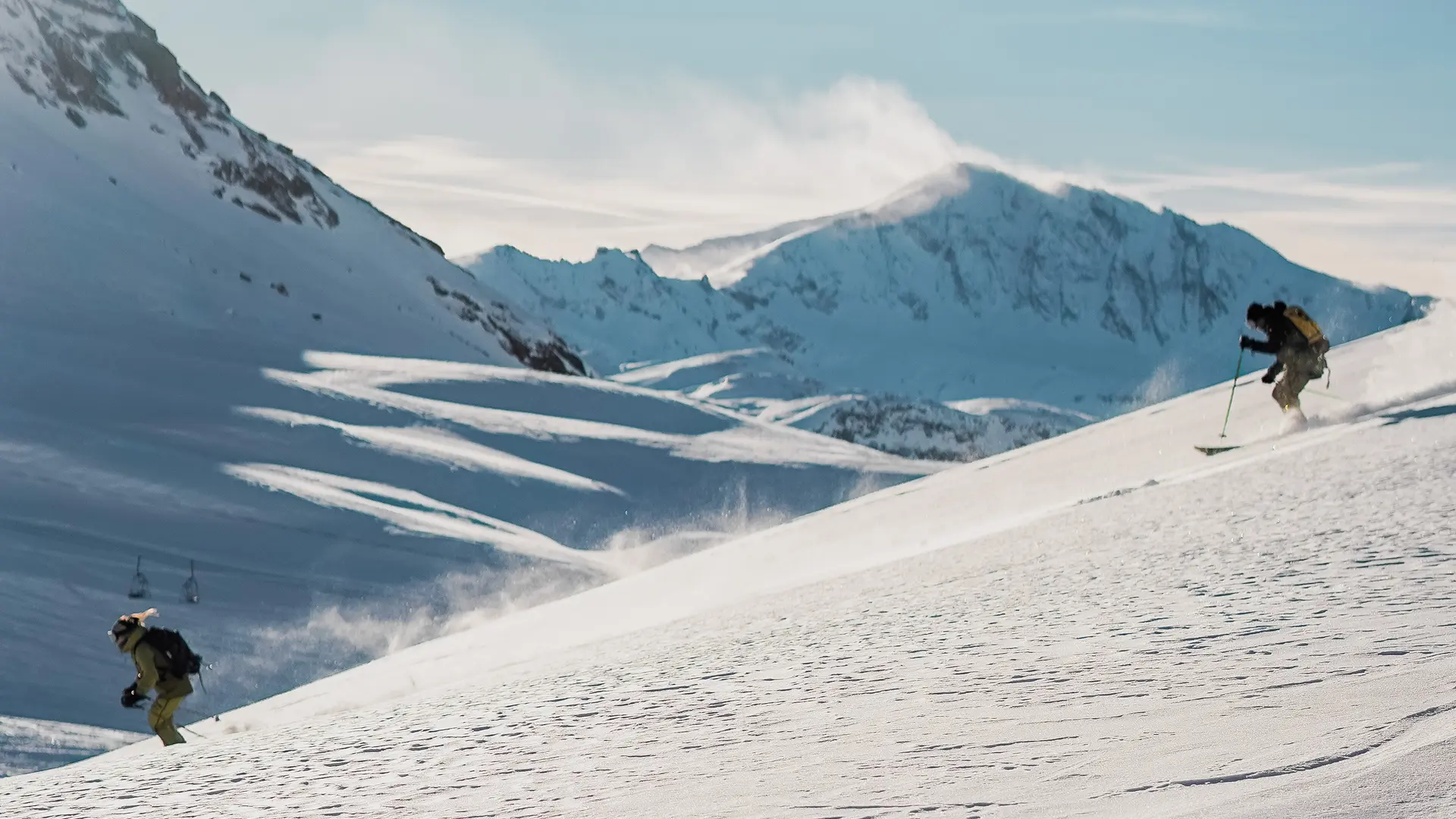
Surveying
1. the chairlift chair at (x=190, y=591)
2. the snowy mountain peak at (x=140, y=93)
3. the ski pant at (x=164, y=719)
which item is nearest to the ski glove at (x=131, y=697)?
the ski pant at (x=164, y=719)

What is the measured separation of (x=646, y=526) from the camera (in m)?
32.0

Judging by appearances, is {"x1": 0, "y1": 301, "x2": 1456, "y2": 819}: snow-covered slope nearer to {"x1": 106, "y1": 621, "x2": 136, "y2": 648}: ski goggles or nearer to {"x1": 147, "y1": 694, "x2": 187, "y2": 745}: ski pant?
{"x1": 147, "y1": 694, "x2": 187, "y2": 745}: ski pant

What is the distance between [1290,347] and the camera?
15.2 m

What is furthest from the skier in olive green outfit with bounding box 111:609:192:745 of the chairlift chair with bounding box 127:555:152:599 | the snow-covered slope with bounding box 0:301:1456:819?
the chairlift chair with bounding box 127:555:152:599

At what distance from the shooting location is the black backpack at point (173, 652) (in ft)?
35.3

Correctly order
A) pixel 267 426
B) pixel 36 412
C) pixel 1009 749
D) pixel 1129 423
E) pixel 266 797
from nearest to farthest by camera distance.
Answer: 1. pixel 1009 749
2. pixel 266 797
3. pixel 1129 423
4. pixel 36 412
5. pixel 267 426

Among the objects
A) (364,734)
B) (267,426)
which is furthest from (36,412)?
(364,734)

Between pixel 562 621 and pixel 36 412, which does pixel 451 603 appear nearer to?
pixel 562 621

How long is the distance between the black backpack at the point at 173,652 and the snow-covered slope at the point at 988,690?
0.71 meters

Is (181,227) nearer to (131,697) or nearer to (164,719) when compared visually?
(164,719)

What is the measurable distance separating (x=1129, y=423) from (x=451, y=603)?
11.0 m

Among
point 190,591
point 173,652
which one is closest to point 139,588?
point 190,591

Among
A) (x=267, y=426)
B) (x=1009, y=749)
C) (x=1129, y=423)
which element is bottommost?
(x=1009, y=749)

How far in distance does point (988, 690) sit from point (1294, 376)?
10.9 metres
